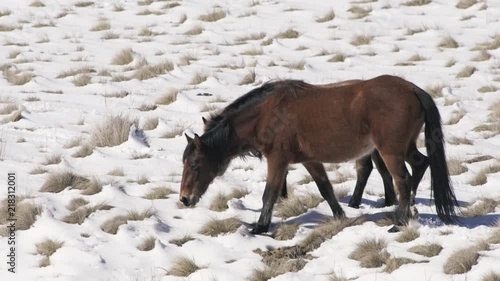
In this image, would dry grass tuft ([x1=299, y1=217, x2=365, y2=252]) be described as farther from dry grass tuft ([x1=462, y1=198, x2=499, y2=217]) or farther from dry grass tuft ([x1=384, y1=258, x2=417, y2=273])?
dry grass tuft ([x1=462, y1=198, x2=499, y2=217])

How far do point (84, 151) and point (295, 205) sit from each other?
12.2 feet

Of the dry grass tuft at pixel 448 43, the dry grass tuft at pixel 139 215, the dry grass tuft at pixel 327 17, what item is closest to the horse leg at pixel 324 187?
the dry grass tuft at pixel 139 215

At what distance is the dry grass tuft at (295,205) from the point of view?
9375 millimetres

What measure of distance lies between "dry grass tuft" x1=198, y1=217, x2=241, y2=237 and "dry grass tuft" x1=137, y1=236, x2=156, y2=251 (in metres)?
0.54

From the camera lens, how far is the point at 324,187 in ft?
30.1

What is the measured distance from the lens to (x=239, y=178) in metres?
10.8

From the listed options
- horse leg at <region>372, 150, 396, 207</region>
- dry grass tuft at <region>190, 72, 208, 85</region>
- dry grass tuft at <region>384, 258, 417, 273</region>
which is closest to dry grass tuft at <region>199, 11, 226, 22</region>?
dry grass tuft at <region>190, 72, 208, 85</region>

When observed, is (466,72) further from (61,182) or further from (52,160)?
(61,182)

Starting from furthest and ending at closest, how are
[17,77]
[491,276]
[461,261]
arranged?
[17,77] → [461,261] → [491,276]

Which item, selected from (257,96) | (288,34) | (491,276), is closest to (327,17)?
(288,34)

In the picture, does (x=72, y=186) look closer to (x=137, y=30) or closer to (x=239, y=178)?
(x=239, y=178)

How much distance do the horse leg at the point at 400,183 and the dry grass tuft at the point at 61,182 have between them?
147 inches

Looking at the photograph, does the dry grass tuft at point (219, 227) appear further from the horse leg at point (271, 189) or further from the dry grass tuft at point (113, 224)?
the dry grass tuft at point (113, 224)

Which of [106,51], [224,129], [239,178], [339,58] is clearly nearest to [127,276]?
[224,129]
